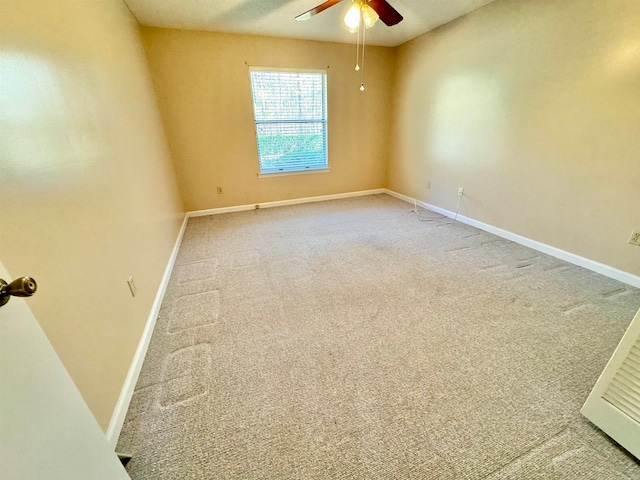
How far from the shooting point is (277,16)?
278 centimetres

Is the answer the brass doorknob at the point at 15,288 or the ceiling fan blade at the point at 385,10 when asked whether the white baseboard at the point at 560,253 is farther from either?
the brass doorknob at the point at 15,288

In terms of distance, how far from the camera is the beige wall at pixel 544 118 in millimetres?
1952

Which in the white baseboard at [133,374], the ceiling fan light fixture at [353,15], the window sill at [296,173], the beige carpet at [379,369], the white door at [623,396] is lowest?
the beige carpet at [379,369]

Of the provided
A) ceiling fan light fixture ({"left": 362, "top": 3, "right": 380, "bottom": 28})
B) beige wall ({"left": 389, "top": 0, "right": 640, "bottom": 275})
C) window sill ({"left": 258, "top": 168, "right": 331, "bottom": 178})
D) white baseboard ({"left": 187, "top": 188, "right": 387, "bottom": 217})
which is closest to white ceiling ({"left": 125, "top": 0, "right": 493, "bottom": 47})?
beige wall ({"left": 389, "top": 0, "right": 640, "bottom": 275})

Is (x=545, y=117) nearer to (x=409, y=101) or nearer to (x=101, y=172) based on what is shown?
(x=409, y=101)

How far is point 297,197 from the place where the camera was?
14.1 feet

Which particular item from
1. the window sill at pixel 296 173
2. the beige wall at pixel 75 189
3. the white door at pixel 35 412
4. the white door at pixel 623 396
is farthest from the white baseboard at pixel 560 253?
the beige wall at pixel 75 189

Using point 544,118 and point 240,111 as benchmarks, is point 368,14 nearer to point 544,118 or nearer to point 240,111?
point 544,118

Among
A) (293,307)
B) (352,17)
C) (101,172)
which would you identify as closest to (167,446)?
(293,307)

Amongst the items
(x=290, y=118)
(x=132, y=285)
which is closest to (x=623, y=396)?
(x=132, y=285)

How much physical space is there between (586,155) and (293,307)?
8.97 feet

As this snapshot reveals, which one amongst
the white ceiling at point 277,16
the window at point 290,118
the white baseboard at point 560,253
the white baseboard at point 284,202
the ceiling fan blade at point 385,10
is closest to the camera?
the ceiling fan blade at point 385,10

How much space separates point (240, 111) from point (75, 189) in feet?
9.46

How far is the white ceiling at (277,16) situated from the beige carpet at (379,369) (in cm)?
249
